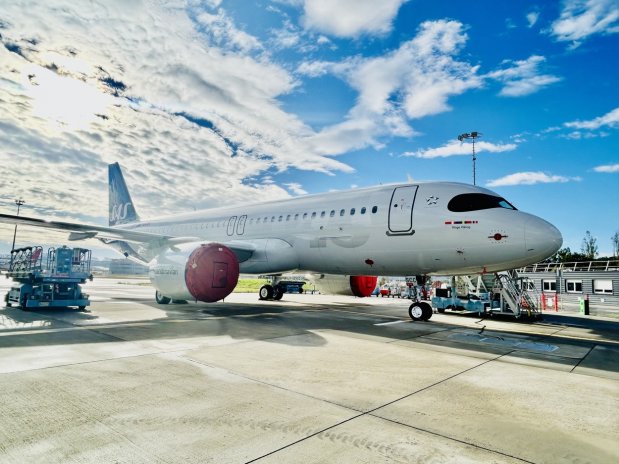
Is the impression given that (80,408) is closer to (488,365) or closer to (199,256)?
(488,365)

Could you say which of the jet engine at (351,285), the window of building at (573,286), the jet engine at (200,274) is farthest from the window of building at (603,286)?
the jet engine at (200,274)

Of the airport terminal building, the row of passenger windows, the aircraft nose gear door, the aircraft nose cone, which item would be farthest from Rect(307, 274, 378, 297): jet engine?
the airport terminal building

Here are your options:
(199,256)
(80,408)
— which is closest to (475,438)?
(80,408)

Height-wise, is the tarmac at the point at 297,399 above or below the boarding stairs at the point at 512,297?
below

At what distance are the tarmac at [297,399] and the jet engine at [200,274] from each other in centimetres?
239

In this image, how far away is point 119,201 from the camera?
2347 centimetres

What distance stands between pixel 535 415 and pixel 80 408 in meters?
4.32

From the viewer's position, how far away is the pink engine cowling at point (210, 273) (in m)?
9.77

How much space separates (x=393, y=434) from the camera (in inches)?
119

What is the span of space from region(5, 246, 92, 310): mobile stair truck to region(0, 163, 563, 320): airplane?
1.30 m

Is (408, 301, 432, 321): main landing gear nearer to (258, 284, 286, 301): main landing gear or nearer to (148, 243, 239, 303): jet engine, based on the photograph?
(148, 243, 239, 303): jet engine

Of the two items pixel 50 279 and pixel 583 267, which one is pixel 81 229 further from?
pixel 583 267

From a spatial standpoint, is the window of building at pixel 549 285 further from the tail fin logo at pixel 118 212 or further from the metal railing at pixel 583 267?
the tail fin logo at pixel 118 212

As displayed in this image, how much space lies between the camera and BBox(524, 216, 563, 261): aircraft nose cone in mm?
8039
